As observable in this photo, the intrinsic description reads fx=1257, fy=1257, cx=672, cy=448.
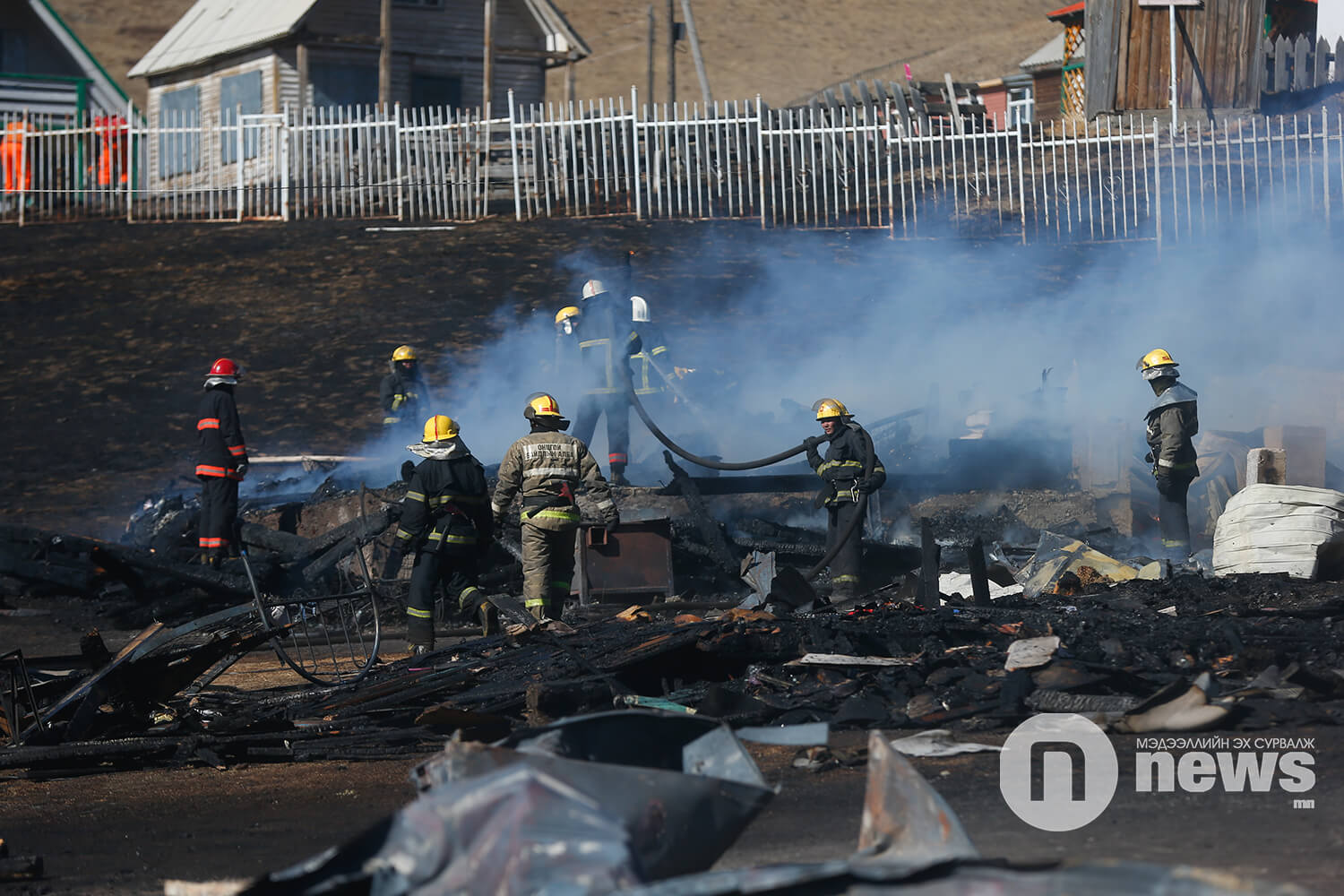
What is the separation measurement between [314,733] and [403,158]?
1729cm

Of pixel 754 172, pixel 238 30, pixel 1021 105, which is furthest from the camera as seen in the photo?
pixel 1021 105

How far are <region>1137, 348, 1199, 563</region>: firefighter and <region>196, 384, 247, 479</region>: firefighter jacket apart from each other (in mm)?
7715

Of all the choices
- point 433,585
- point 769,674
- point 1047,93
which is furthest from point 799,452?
point 1047,93

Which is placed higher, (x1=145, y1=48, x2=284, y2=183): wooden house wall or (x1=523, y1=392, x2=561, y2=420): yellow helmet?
(x1=145, y1=48, x2=284, y2=183): wooden house wall

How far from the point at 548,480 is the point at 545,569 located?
2.11ft

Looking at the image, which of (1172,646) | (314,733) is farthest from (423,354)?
(1172,646)

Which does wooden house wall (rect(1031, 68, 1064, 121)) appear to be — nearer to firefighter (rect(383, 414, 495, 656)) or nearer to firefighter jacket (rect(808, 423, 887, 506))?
firefighter jacket (rect(808, 423, 887, 506))

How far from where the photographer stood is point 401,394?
1324 cm

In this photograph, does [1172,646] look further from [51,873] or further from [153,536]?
[153,536]

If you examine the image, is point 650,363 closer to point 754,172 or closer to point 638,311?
point 638,311

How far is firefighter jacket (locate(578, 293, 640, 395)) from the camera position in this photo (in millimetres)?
12227

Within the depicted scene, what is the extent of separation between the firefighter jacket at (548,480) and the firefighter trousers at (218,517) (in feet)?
9.79

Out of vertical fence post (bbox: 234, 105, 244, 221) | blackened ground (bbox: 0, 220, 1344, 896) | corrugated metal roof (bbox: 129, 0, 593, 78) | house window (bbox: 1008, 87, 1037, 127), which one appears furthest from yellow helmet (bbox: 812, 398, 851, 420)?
house window (bbox: 1008, 87, 1037, 127)

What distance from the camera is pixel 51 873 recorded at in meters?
4.43
